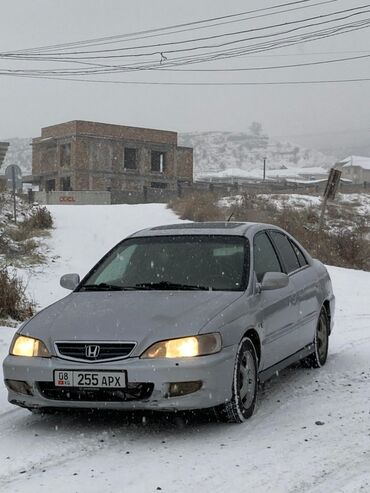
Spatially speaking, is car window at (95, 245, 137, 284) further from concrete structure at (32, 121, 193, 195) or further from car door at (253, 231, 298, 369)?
concrete structure at (32, 121, 193, 195)

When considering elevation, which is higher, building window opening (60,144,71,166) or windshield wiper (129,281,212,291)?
building window opening (60,144,71,166)

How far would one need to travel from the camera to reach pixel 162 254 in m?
5.86

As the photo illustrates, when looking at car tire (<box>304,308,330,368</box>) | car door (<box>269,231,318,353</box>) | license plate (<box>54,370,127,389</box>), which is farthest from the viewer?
car tire (<box>304,308,330,368</box>)

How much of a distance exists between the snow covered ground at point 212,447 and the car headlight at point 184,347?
0.58m

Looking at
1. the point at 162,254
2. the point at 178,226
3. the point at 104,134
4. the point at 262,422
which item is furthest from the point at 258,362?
the point at 104,134

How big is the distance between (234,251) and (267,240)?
0.70 meters

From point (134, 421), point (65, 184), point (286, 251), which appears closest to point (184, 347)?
point (134, 421)

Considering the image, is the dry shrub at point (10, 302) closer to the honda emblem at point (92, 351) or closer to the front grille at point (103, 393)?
the front grille at point (103, 393)

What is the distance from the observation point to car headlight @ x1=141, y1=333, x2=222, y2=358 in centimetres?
444

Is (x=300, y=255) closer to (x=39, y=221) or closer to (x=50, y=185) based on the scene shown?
(x=39, y=221)

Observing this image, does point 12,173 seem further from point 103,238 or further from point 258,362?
point 258,362

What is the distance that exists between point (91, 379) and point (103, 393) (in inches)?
5.2

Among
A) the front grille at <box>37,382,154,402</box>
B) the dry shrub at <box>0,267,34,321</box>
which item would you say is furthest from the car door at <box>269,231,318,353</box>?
the dry shrub at <box>0,267,34,321</box>

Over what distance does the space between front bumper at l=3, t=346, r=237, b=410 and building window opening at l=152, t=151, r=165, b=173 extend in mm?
55790
